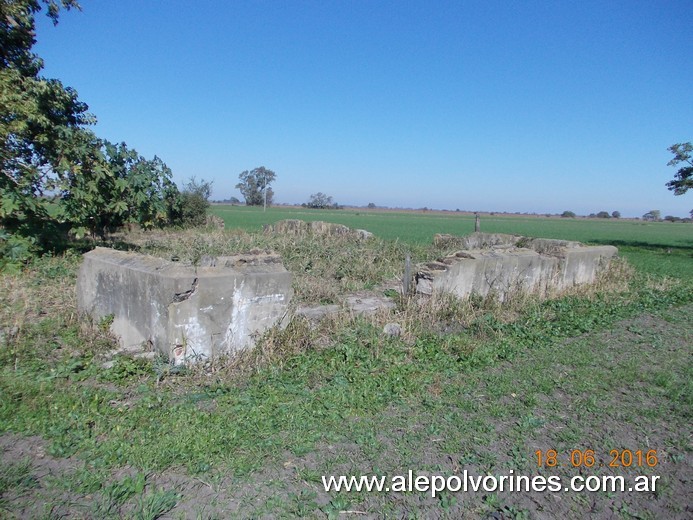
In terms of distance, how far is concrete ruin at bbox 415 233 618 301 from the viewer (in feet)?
25.8

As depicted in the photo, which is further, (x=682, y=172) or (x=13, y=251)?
(x=682, y=172)

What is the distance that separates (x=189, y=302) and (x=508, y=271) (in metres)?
6.82

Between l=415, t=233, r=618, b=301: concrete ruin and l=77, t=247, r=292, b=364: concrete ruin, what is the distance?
3.47 meters

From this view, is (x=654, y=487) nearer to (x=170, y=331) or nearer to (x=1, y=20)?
(x=170, y=331)

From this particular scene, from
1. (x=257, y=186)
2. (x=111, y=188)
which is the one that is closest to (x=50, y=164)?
(x=111, y=188)

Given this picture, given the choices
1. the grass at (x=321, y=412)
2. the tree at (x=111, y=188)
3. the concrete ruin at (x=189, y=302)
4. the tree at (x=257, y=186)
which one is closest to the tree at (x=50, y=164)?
the tree at (x=111, y=188)

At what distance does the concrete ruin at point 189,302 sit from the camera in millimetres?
4469

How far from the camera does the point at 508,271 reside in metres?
8.85

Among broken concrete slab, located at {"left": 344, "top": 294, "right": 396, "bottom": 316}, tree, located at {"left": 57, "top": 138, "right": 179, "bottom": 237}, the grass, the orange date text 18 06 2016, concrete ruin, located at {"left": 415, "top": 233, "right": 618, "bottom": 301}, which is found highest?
tree, located at {"left": 57, "top": 138, "right": 179, "bottom": 237}

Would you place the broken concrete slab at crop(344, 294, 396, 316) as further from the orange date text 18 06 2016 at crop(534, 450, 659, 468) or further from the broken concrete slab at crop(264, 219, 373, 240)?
the broken concrete slab at crop(264, 219, 373, 240)

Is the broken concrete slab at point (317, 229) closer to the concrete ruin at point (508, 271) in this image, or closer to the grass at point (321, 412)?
the concrete ruin at point (508, 271)

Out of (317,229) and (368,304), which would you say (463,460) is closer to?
(368,304)

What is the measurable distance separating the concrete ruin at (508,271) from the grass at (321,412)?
3.89ft

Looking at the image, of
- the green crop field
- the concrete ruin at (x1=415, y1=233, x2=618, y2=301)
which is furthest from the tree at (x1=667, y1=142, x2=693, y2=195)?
the concrete ruin at (x1=415, y1=233, x2=618, y2=301)
